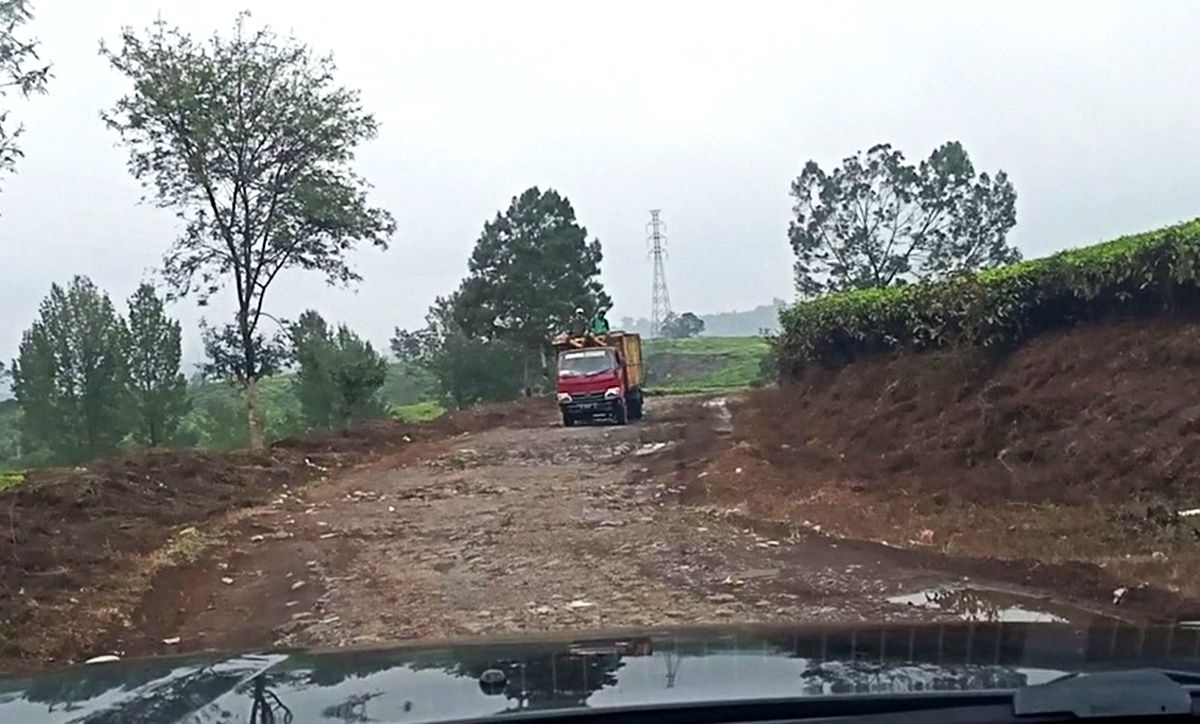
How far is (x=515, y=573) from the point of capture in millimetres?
10680

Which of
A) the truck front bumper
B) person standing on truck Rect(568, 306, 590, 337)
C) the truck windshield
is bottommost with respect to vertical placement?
the truck front bumper

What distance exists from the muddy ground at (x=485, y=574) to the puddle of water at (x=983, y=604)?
0.03 metres

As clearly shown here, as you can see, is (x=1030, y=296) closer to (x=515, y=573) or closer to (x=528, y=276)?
(x=515, y=573)

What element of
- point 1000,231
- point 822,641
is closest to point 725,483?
point 822,641

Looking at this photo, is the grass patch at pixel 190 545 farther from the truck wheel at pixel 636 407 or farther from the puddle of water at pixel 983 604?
the truck wheel at pixel 636 407

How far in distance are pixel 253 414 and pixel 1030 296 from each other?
16421 mm

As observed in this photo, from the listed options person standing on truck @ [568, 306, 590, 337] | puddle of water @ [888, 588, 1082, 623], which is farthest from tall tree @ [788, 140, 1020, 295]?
puddle of water @ [888, 588, 1082, 623]

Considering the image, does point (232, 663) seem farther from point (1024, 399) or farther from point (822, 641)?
point (1024, 399)

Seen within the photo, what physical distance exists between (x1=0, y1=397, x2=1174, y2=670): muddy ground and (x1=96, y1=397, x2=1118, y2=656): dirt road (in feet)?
0.10

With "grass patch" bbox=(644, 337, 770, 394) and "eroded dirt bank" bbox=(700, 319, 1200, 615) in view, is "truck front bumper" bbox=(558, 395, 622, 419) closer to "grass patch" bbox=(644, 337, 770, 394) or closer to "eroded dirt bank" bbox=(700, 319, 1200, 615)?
"eroded dirt bank" bbox=(700, 319, 1200, 615)

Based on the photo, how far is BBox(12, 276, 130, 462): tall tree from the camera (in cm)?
3403

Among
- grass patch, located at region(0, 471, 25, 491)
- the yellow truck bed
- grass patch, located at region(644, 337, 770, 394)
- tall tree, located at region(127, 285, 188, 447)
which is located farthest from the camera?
grass patch, located at region(644, 337, 770, 394)

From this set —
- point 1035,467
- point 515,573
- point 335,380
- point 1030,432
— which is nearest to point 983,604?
point 515,573

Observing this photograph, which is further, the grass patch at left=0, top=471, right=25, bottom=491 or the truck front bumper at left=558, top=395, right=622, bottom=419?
the truck front bumper at left=558, top=395, right=622, bottom=419
